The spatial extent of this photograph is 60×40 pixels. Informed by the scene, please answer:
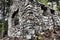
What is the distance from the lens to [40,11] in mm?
4688

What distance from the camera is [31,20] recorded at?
452cm

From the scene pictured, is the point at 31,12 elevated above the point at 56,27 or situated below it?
above

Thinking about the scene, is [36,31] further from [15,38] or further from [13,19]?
[13,19]

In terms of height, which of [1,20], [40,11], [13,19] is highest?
[40,11]

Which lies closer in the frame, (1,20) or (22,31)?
(22,31)

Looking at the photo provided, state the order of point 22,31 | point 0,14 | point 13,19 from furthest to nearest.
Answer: point 0,14, point 13,19, point 22,31

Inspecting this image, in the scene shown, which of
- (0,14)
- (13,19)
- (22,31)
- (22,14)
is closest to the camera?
(22,31)

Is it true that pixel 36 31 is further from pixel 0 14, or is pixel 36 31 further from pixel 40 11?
pixel 0 14

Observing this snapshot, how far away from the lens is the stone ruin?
439 centimetres

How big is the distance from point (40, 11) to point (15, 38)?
1166 millimetres

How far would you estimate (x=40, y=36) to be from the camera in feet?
13.6

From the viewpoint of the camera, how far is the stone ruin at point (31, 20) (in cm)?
439

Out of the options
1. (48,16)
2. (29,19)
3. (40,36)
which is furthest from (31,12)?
(40,36)

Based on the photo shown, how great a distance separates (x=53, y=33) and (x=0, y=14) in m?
4.49
